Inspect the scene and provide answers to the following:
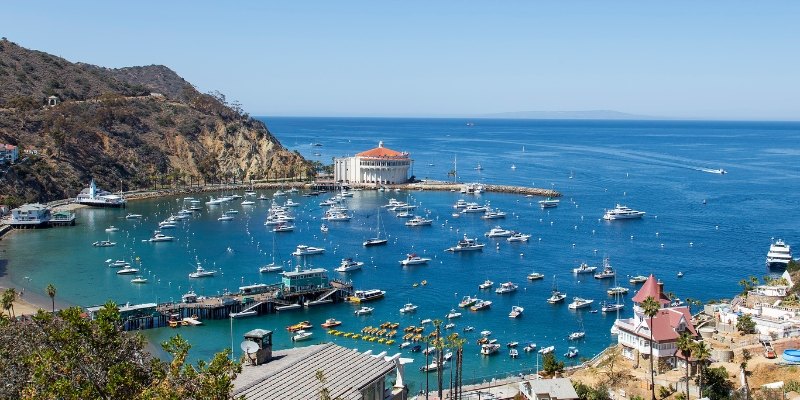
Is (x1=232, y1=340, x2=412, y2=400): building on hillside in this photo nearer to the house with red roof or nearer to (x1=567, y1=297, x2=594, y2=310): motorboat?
the house with red roof

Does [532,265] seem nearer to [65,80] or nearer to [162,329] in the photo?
[162,329]

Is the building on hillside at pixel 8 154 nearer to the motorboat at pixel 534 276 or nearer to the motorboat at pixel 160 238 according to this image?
the motorboat at pixel 160 238

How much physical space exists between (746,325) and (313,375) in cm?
3456

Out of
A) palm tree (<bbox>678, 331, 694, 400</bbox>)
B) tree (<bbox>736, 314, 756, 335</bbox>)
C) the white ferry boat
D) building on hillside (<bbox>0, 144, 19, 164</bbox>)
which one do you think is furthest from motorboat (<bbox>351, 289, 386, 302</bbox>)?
building on hillside (<bbox>0, 144, 19, 164</bbox>)

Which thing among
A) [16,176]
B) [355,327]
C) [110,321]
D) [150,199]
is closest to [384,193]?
[150,199]

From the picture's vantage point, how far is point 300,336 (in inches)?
2384

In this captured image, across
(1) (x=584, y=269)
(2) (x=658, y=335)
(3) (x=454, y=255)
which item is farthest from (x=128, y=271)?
(2) (x=658, y=335)

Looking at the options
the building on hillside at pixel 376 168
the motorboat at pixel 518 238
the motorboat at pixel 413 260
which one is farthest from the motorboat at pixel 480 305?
the building on hillside at pixel 376 168

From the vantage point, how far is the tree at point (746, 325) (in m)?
49.3

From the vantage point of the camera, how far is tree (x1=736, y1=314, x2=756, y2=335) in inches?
1940

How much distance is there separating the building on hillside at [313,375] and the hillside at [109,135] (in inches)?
4038

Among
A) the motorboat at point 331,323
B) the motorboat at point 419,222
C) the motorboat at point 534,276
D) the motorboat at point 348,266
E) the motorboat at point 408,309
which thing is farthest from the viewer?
the motorboat at point 419,222

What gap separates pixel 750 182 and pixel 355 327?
432 ft

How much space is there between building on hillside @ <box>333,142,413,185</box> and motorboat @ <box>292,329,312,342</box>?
328 ft
